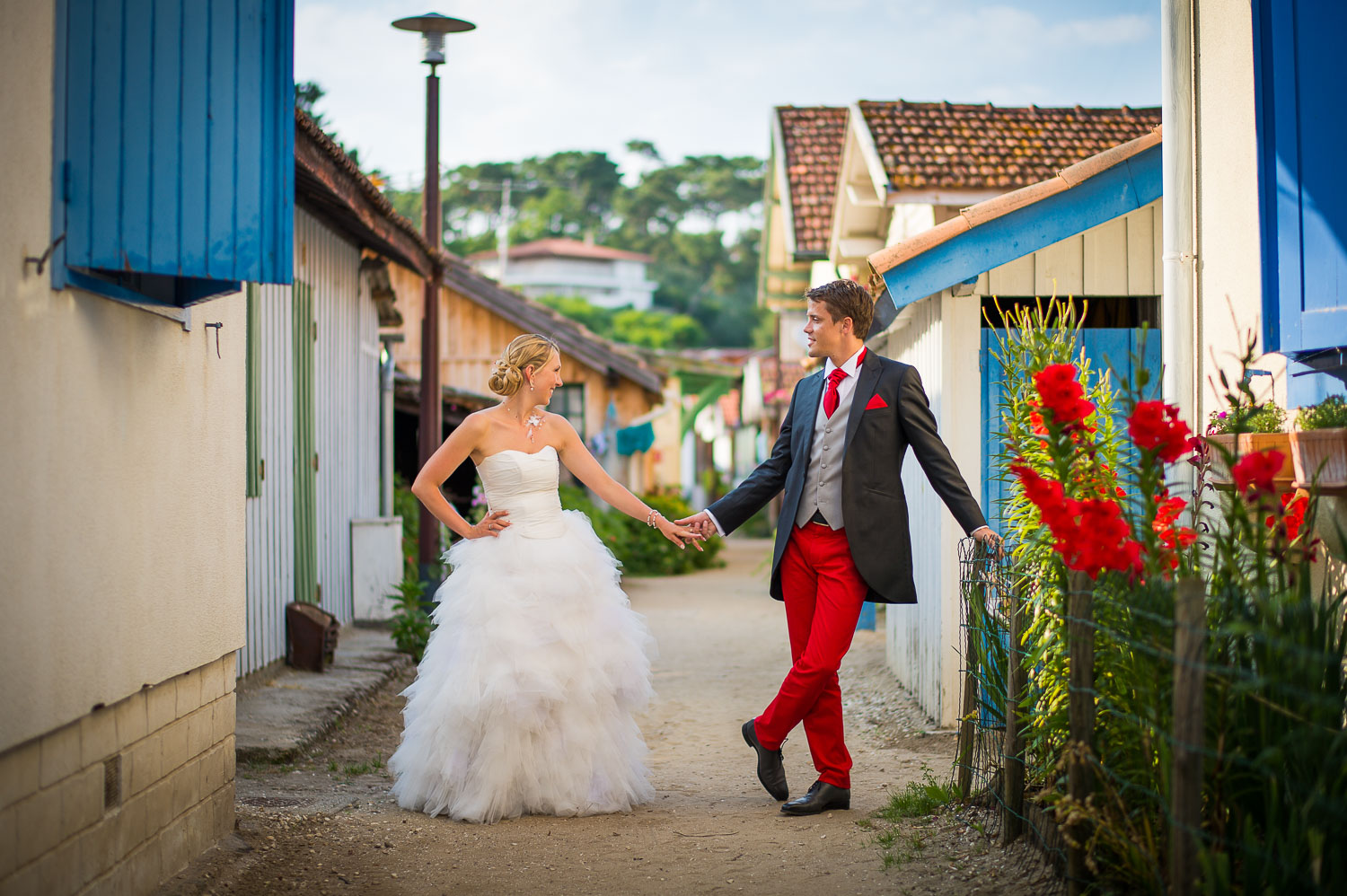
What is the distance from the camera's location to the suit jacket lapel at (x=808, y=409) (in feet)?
17.0

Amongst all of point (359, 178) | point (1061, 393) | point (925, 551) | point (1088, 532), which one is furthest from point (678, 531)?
point (359, 178)

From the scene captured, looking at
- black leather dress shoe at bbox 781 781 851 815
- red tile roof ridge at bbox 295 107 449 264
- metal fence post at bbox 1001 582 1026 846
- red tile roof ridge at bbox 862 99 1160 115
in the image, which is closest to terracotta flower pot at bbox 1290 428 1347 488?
metal fence post at bbox 1001 582 1026 846

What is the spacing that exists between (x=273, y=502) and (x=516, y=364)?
378 cm

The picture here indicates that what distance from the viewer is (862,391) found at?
512 centimetres

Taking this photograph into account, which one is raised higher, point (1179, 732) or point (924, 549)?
point (924, 549)

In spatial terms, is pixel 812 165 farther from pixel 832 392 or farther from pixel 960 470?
pixel 832 392

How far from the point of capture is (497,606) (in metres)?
5.20

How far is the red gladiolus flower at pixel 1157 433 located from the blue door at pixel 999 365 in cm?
341

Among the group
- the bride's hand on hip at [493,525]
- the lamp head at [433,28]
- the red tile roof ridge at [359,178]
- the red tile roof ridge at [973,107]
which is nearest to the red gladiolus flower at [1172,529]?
the bride's hand on hip at [493,525]

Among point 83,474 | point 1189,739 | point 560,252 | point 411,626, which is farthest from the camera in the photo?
point 560,252

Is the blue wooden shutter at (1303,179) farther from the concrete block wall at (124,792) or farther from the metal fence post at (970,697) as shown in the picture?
the concrete block wall at (124,792)

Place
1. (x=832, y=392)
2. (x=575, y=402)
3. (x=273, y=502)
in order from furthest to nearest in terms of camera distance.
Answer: (x=575, y=402), (x=273, y=502), (x=832, y=392)

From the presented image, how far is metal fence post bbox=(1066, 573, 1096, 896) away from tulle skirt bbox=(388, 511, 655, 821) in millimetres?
2249

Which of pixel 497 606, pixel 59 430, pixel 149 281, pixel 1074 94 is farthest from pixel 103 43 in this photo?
pixel 1074 94
